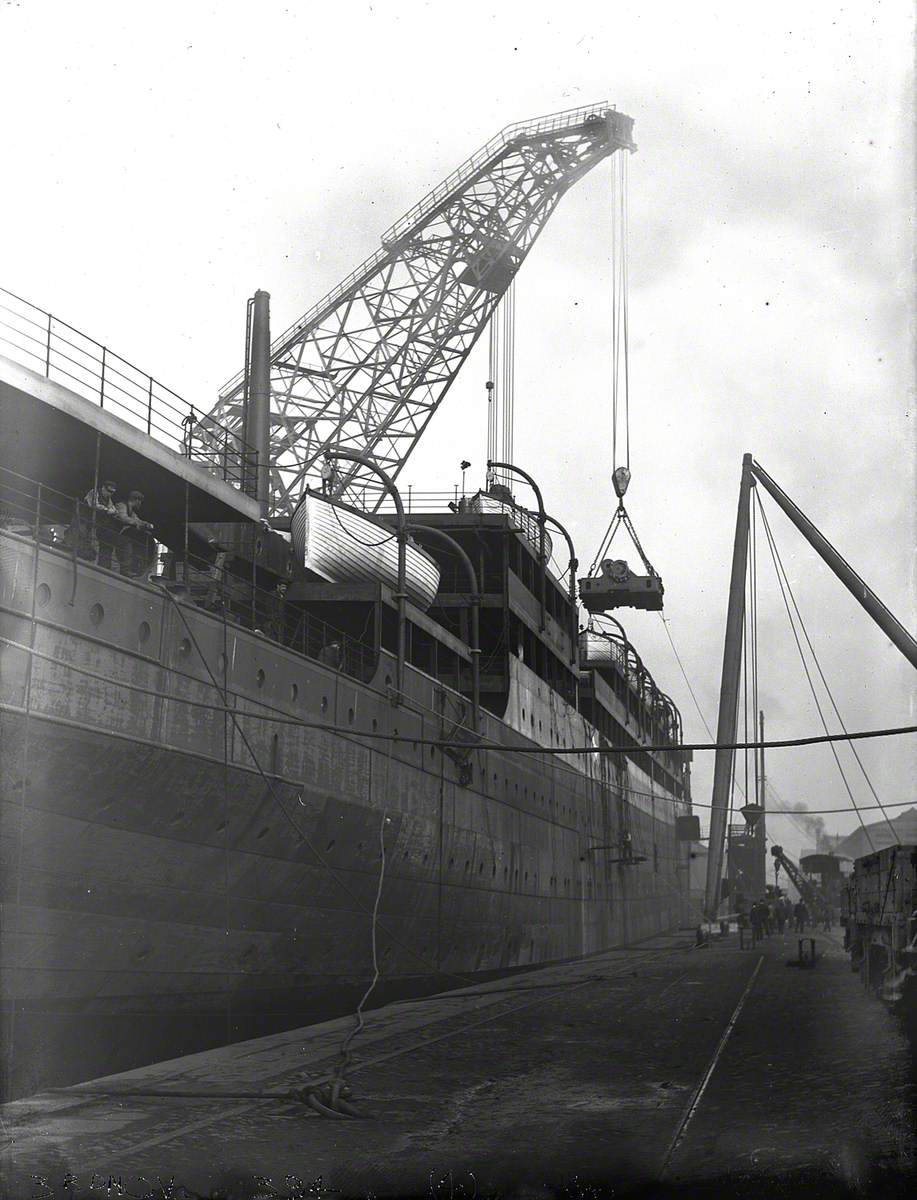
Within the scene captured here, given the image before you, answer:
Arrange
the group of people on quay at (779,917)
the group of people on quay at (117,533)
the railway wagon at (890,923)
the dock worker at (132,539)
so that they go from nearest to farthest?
the railway wagon at (890,923) < the group of people on quay at (117,533) < the dock worker at (132,539) < the group of people on quay at (779,917)

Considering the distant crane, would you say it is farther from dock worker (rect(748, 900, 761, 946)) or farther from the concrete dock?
the concrete dock

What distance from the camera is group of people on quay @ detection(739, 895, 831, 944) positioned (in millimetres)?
31797

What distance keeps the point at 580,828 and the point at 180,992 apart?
66.5 ft

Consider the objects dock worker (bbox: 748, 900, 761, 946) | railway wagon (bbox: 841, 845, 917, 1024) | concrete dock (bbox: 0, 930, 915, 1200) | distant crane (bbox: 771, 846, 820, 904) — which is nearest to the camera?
concrete dock (bbox: 0, 930, 915, 1200)

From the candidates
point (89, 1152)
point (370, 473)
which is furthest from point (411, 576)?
point (370, 473)

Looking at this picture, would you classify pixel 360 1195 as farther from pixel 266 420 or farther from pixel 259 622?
pixel 266 420

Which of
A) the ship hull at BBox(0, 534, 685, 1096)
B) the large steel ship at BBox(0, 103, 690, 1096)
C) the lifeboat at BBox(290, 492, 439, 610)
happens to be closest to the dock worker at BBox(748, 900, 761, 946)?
the large steel ship at BBox(0, 103, 690, 1096)

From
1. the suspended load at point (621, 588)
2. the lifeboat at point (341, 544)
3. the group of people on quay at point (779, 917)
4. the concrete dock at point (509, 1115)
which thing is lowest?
the group of people on quay at point (779, 917)

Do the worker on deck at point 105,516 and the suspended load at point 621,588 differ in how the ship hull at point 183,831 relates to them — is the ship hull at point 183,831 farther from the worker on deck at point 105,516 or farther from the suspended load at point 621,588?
the suspended load at point 621,588

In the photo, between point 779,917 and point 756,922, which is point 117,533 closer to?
point 756,922

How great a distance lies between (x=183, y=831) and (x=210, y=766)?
28.7 inches

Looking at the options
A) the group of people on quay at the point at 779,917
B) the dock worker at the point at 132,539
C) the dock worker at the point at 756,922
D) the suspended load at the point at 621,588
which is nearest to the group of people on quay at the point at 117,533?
the dock worker at the point at 132,539

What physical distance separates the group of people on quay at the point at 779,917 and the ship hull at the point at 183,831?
15027mm

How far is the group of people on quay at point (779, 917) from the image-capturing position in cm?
3180
